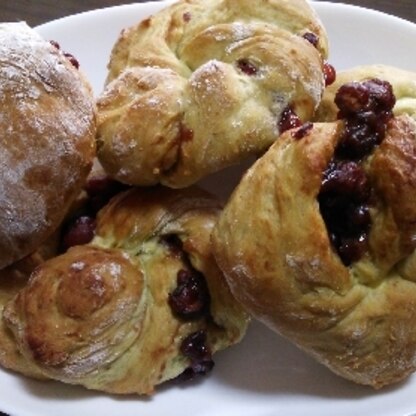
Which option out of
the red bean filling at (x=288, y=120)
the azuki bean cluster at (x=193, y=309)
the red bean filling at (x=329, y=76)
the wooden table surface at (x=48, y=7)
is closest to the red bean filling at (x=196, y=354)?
the azuki bean cluster at (x=193, y=309)

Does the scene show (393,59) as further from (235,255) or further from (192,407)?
(192,407)

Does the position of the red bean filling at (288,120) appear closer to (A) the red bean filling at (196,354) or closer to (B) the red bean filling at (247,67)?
(B) the red bean filling at (247,67)

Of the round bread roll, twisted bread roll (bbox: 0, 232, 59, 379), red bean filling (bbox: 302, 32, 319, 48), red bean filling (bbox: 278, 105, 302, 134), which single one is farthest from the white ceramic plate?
red bean filling (bbox: 302, 32, 319, 48)

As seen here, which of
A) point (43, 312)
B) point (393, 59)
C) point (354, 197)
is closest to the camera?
point (354, 197)

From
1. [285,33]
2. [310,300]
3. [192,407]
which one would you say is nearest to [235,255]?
[310,300]

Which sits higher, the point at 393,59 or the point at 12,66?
the point at 12,66
